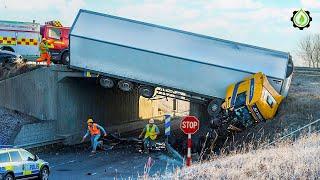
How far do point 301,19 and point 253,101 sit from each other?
593cm

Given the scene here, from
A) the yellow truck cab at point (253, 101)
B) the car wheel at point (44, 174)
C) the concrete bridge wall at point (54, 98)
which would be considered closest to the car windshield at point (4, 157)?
the car wheel at point (44, 174)

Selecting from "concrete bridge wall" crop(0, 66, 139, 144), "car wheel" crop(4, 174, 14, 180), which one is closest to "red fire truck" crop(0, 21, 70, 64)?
"concrete bridge wall" crop(0, 66, 139, 144)

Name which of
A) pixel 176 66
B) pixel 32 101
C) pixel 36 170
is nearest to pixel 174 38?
pixel 176 66

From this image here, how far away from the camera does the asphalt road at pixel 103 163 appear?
61.6 ft

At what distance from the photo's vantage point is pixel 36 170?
1697cm

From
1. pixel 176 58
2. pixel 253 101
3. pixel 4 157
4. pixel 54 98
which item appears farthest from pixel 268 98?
pixel 4 157

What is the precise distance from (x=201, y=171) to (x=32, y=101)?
65.3 ft

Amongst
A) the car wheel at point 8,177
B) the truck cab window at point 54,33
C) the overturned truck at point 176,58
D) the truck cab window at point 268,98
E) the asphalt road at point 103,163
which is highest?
the truck cab window at point 54,33

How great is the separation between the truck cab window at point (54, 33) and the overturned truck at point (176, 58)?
27.8ft

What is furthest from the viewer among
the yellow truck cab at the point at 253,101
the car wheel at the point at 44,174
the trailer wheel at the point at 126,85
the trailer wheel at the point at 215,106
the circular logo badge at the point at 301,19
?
the trailer wheel at the point at 126,85

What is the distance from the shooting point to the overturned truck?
24969mm

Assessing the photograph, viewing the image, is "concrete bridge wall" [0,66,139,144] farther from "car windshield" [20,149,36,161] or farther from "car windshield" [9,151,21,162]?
"car windshield" [9,151,21,162]

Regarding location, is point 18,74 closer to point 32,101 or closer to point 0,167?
point 32,101

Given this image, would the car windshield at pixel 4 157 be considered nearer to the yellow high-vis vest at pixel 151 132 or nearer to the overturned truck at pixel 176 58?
the yellow high-vis vest at pixel 151 132
